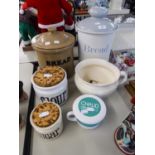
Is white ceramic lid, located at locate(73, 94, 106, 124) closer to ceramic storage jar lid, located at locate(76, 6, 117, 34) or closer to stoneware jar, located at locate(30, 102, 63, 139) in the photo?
stoneware jar, located at locate(30, 102, 63, 139)

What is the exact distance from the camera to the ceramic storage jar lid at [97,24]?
482mm

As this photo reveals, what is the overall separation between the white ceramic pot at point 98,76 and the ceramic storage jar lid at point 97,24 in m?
0.09

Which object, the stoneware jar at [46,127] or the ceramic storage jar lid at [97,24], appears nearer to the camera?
the stoneware jar at [46,127]

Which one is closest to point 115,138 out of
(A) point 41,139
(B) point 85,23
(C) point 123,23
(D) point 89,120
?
(D) point 89,120

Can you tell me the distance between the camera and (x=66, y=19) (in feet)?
2.12

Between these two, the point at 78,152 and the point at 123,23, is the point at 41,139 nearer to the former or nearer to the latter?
the point at 78,152

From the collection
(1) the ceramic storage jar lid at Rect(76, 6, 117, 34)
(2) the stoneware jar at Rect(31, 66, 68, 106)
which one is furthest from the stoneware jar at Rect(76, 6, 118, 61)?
(2) the stoneware jar at Rect(31, 66, 68, 106)

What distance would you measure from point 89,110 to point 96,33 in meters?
0.23

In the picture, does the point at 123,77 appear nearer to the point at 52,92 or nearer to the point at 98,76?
the point at 98,76

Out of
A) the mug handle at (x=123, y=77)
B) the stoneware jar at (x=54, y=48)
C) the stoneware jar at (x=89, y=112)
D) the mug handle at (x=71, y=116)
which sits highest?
the stoneware jar at (x=54, y=48)

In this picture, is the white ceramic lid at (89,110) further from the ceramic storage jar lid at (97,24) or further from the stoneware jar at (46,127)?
the ceramic storage jar lid at (97,24)

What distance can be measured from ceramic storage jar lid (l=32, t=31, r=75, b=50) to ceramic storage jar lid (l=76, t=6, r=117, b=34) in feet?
0.18

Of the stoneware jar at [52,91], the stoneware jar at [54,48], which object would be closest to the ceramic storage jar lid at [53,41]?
the stoneware jar at [54,48]

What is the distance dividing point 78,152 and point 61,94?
0.50ft
